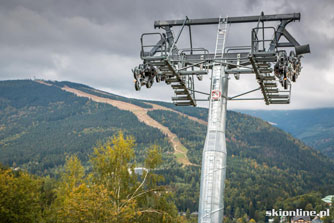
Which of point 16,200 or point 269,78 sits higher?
point 269,78

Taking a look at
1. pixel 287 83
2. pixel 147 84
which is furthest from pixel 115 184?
pixel 287 83

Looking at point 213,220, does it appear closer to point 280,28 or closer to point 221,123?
point 221,123

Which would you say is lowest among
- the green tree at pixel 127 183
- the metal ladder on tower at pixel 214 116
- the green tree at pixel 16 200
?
the green tree at pixel 16 200

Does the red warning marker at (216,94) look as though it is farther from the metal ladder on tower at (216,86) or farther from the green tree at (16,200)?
the green tree at (16,200)

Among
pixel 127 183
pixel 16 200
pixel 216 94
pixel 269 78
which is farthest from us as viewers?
pixel 16 200

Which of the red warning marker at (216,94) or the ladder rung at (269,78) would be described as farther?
the red warning marker at (216,94)

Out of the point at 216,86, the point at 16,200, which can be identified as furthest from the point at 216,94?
the point at 16,200

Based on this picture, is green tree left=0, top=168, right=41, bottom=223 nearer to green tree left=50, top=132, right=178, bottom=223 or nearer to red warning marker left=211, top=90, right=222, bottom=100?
green tree left=50, top=132, right=178, bottom=223

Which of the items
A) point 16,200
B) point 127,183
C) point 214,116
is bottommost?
point 16,200

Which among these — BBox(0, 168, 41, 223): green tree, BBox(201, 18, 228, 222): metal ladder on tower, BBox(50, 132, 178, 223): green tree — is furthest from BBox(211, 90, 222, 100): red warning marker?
BBox(0, 168, 41, 223): green tree

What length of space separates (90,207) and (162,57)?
9935 mm

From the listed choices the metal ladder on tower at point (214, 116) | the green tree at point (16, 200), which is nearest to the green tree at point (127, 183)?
the metal ladder on tower at point (214, 116)

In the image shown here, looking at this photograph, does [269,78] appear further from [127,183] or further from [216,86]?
[127,183]

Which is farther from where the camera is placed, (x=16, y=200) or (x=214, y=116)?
(x=16, y=200)
